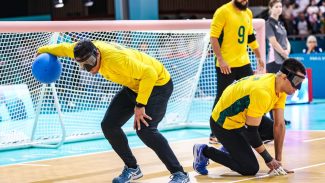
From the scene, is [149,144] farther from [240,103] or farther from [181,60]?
[181,60]

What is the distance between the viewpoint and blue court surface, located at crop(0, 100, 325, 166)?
10633 mm

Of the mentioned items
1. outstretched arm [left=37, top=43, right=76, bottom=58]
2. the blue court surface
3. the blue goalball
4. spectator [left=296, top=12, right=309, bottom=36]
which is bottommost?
spectator [left=296, top=12, right=309, bottom=36]

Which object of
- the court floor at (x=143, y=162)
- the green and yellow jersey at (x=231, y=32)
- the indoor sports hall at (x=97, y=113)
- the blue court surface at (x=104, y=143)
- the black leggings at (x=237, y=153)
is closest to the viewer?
the black leggings at (x=237, y=153)

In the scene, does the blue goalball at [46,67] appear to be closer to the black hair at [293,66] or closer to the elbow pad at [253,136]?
the elbow pad at [253,136]

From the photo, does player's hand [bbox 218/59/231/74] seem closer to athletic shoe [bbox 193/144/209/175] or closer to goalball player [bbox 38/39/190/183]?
athletic shoe [bbox 193/144/209/175]

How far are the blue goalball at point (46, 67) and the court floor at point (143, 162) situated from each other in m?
1.11

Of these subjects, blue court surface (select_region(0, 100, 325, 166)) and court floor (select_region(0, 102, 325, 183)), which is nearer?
court floor (select_region(0, 102, 325, 183))

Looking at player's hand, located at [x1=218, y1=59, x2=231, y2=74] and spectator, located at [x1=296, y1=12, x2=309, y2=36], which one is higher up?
player's hand, located at [x1=218, y1=59, x2=231, y2=74]

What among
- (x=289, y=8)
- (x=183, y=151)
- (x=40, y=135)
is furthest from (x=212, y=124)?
(x=289, y=8)

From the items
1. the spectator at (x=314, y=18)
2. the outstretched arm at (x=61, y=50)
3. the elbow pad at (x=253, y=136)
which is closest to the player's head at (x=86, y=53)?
the outstretched arm at (x=61, y=50)

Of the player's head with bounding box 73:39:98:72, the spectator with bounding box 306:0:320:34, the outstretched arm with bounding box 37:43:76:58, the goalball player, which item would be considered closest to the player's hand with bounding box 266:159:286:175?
the goalball player

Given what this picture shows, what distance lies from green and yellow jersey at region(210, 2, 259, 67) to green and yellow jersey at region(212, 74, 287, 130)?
216cm

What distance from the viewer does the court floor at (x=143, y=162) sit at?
27.4 ft

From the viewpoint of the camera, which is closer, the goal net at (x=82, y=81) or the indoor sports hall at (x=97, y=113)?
the indoor sports hall at (x=97, y=113)
